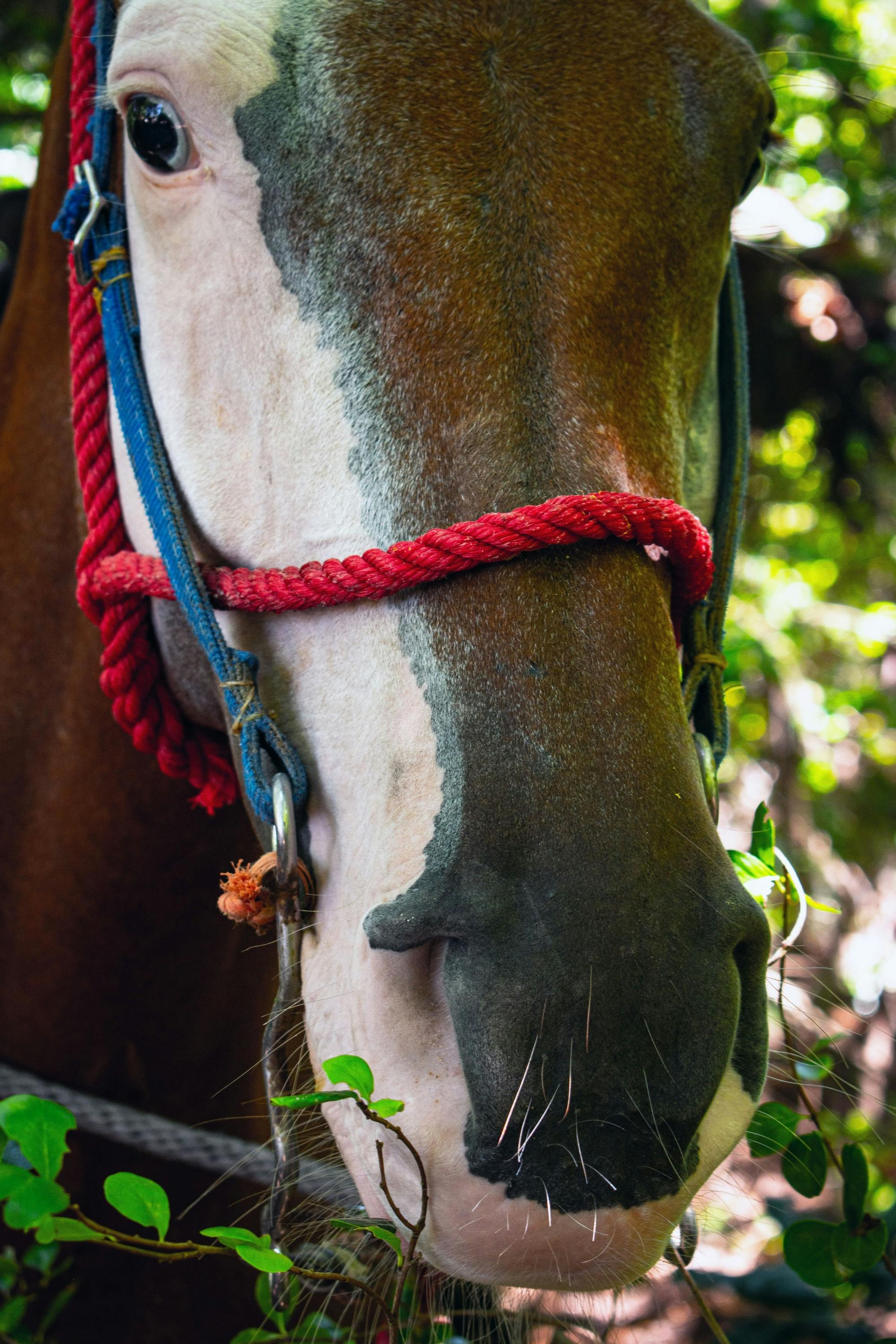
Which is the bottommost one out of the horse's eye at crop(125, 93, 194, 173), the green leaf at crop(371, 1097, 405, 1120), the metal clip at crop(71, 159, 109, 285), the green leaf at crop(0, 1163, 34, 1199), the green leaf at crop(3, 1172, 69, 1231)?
the green leaf at crop(3, 1172, 69, 1231)

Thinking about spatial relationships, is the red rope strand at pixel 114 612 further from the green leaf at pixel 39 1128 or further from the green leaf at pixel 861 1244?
the green leaf at pixel 861 1244

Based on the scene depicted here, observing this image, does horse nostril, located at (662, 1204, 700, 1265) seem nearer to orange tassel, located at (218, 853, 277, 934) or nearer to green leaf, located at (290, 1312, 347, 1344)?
green leaf, located at (290, 1312, 347, 1344)

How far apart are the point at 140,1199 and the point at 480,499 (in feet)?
2.48

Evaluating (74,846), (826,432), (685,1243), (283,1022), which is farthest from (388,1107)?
(826,432)

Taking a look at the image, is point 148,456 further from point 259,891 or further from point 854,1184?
point 854,1184

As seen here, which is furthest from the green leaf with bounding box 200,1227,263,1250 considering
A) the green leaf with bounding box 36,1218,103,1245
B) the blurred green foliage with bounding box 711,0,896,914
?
the blurred green foliage with bounding box 711,0,896,914

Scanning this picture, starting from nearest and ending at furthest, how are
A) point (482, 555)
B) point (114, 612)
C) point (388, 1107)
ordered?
1. point (388, 1107)
2. point (482, 555)
3. point (114, 612)

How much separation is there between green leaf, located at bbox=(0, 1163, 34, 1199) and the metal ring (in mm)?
359

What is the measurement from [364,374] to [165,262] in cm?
37

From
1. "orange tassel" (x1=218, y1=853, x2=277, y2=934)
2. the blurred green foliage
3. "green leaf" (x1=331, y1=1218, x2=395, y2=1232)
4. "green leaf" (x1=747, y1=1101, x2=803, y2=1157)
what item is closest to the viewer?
"green leaf" (x1=331, y1=1218, x2=395, y2=1232)

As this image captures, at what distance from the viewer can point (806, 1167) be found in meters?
1.25

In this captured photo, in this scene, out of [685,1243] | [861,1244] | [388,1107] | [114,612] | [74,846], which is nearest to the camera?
[388,1107]

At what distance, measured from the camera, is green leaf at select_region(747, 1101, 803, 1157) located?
1238 millimetres

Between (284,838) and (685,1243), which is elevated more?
(284,838)
